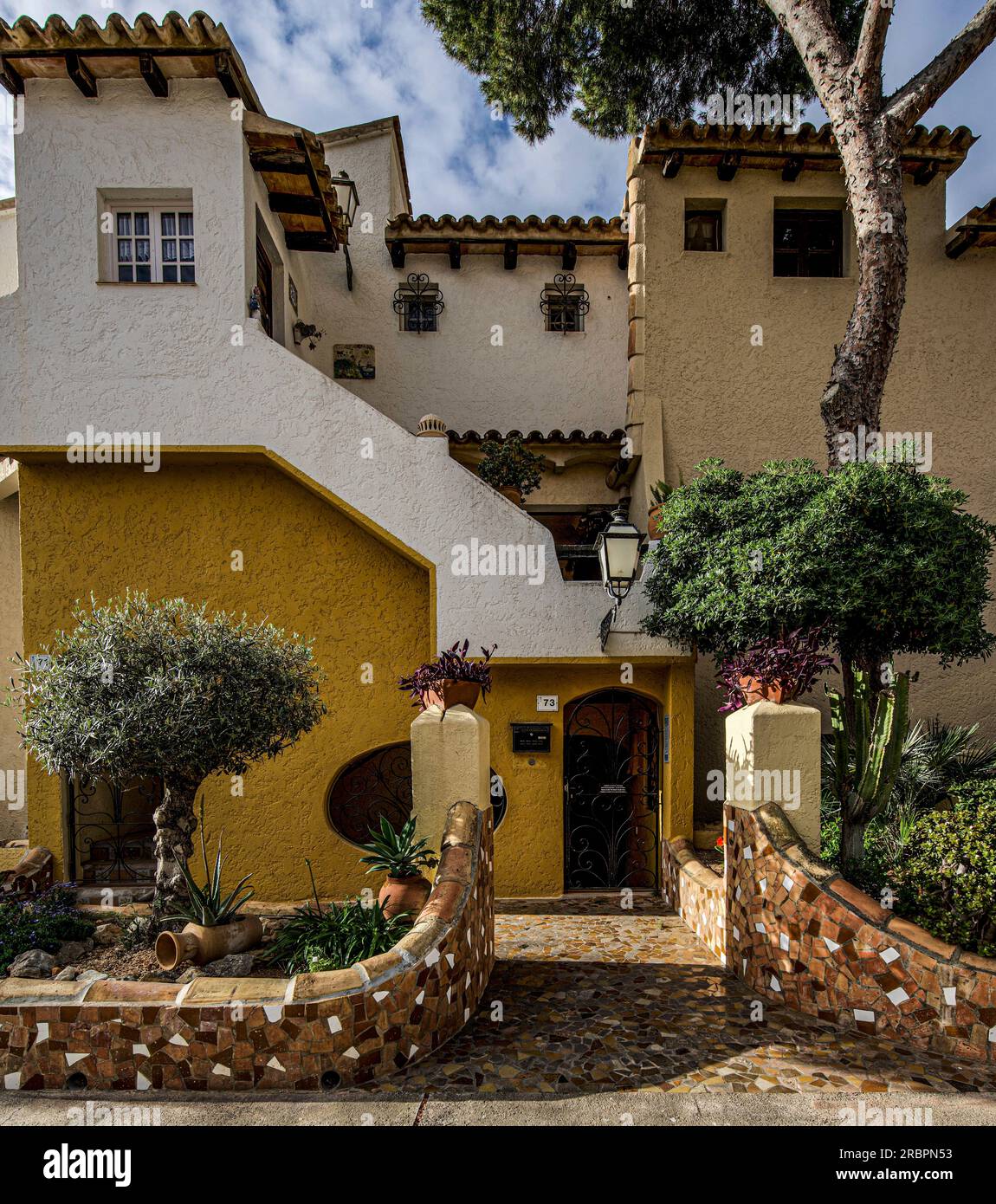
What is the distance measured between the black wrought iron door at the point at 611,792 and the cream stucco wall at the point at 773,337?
11.0 feet

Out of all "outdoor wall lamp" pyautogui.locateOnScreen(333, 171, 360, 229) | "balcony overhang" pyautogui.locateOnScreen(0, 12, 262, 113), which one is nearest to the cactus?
"outdoor wall lamp" pyautogui.locateOnScreen(333, 171, 360, 229)

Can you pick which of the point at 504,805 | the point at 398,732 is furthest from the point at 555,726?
the point at 398,732

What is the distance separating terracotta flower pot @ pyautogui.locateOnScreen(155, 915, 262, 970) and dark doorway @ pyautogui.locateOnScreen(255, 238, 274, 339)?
6.87 metres

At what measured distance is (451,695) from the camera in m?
5.96

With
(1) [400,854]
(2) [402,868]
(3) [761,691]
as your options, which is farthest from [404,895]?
(3) [761,691]

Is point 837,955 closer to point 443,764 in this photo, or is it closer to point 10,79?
point 443,764

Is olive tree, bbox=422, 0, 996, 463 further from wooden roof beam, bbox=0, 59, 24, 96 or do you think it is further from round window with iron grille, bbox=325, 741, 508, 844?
round window with iron grille, bbox=325, 741, 508, 844

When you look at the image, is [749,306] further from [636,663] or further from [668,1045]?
[668,1045]

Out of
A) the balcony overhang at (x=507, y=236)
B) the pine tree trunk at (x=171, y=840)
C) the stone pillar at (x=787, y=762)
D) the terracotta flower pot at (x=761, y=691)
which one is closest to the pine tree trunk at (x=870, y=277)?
the terracotta flower pot at (x=761, y=691)

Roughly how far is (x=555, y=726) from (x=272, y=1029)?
452 centimetres

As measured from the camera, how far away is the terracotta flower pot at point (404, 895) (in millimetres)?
5324

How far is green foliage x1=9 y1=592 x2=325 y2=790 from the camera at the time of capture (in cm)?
489

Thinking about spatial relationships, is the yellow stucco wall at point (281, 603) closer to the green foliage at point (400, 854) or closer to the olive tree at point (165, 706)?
the green foliage at point (400, 854)
